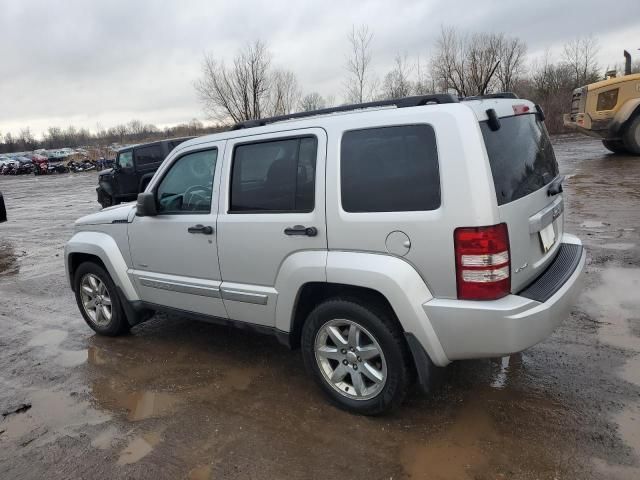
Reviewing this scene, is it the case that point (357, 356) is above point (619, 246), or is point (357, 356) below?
above

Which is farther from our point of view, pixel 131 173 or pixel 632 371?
pixel 131 173

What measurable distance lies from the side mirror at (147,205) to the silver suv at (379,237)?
17mm

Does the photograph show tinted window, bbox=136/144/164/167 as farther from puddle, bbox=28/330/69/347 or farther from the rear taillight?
the rear taillight

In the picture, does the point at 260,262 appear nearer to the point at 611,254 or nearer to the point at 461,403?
the point at 461,403

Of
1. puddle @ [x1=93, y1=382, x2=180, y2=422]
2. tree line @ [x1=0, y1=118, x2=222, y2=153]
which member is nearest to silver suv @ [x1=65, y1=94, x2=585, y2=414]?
puddle @ [x1=93, y1=382, x2=180, y2=422]

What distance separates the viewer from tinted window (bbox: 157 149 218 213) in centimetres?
388

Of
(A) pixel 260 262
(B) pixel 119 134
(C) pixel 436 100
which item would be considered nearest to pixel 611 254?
(C) pixel 436 100

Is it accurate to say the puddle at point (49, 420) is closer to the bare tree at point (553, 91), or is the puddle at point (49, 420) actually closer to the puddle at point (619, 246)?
the puddle at point (619, 246)

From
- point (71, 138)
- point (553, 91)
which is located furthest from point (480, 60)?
point (71, 138)

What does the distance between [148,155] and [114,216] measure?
11940mm

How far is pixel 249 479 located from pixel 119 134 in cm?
12266

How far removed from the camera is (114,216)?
4.60 meters

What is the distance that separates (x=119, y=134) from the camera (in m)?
114

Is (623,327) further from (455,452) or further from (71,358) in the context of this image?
(71,358)
